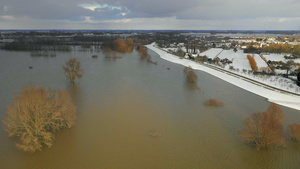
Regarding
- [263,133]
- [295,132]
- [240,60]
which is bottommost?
[295,132]

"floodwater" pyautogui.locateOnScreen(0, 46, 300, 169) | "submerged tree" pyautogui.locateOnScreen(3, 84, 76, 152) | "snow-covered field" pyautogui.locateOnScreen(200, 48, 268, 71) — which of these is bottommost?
"floodwater" pyautogui.locateOnScreen(0, 46, 300, 169)

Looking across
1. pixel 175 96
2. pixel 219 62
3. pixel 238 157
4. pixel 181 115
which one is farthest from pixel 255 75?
pixel 238 157

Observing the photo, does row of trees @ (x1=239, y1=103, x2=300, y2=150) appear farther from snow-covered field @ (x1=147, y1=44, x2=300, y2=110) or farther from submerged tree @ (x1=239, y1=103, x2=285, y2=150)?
snow-covered field @ (x1=147, y1=44, x2=300, y2=110)

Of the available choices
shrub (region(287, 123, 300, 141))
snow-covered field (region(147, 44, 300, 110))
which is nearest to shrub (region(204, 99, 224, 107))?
snow-covered field (region(147, 44, 300, 110))

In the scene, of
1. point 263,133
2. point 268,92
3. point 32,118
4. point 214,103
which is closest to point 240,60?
point 268,92

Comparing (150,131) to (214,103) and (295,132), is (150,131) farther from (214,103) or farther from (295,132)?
(295,132)

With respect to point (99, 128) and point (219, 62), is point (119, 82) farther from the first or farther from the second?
point (219, 62)

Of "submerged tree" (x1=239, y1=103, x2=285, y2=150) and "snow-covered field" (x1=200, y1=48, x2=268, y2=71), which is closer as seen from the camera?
"submerged tree" (x1=239, y1=103, x2=285, y2=150)

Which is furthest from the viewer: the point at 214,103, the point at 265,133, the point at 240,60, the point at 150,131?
the point at 240,60

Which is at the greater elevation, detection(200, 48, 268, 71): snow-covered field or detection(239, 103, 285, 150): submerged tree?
detection(200, 48, 268, 71): snow-covered field
